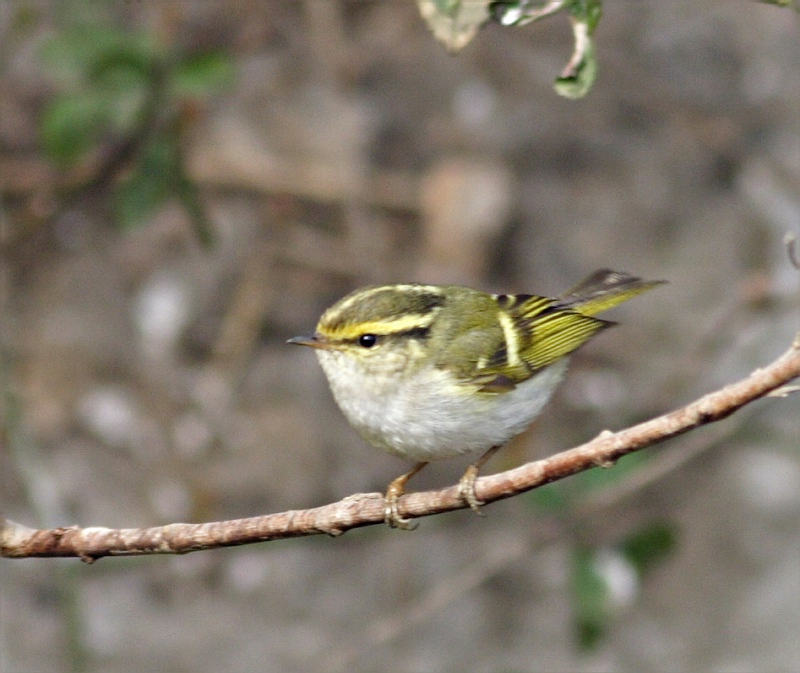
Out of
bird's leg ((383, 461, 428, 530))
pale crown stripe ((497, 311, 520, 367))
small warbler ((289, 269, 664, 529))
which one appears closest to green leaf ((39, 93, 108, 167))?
small warbler ((289, 269, 664, 529))

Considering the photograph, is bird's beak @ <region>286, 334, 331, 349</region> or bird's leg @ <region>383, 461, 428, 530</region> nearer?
bird's leg @ <region>383, 461, 428, 530</region>

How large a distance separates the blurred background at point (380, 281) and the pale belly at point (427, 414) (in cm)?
173

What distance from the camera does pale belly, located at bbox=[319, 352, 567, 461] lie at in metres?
2.65

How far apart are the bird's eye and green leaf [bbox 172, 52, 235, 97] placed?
135 cm

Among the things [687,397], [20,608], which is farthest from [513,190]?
[20,608]

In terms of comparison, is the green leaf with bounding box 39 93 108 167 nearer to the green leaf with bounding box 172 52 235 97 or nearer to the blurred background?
the green leaf with bounding box 172 52 235 97

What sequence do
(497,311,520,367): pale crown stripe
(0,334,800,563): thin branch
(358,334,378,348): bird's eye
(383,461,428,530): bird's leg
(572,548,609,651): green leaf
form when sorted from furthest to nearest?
1. (572,548,609,651): green leaf
2. (497,311,520,367): pale crown stripe
3. (358,334,378,348): bird's eye
4. (383,461,428,530): bird's leg
5. (0,334,800,563): thin branch

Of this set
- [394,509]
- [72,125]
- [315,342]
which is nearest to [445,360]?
[315,342]

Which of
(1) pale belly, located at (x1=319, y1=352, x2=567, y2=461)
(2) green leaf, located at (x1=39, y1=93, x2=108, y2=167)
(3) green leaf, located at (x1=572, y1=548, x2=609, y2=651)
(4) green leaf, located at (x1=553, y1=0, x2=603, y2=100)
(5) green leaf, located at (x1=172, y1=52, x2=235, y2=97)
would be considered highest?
(4) green leaf, located at (x1=553, y1=0, x2=603, y2=100)

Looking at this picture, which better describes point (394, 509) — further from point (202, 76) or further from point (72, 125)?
point (72, 125)

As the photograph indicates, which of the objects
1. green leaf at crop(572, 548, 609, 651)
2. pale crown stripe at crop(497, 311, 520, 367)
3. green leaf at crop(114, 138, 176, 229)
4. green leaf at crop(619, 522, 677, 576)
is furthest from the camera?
green leaf at crop(619, 522, 677, 576)

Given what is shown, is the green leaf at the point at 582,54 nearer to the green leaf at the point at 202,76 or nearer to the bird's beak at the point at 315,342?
the bird's beak at the point at 315,342

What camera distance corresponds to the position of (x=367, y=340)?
2.81 metres

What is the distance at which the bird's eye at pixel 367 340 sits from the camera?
111 inches
